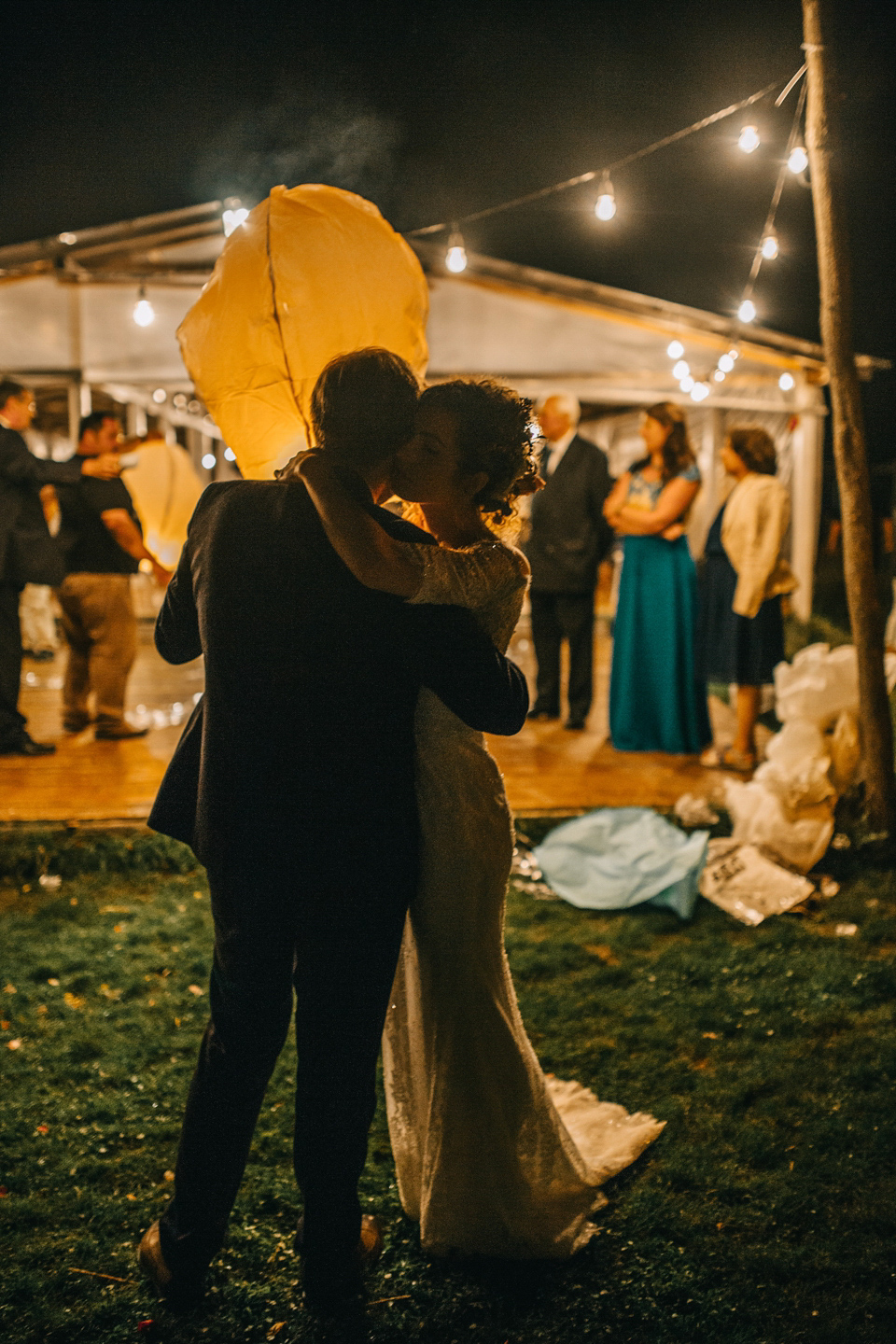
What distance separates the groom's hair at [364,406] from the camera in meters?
1.46

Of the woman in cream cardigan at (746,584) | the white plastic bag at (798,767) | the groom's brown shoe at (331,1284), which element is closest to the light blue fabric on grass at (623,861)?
the white plastic bag at (798,767)

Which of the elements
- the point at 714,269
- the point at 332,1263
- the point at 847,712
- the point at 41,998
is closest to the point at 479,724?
the point at 332,1263

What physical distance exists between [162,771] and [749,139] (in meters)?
4.58

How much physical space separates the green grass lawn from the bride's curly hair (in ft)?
5.26

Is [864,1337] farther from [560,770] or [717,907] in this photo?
[560,770]

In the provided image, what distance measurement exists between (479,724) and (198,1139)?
94 cm

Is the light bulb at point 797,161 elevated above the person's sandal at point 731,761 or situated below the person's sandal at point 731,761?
above

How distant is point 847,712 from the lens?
14.7ft

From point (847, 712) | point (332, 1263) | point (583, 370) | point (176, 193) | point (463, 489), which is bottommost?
point (332, 1263)

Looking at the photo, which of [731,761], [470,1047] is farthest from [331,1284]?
[731,761]

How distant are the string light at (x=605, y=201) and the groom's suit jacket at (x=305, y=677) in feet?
15.4

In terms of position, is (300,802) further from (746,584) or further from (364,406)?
(746,584)

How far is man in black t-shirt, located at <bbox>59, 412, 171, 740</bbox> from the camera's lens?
5758 millimetres

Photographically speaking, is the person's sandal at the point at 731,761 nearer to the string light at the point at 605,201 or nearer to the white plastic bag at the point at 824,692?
the white plastic bag at the point at 824,692
